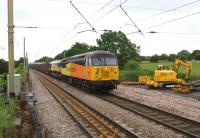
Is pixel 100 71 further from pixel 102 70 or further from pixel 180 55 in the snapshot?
pixel 180 55

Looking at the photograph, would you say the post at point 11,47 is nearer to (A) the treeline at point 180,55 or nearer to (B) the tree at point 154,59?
(A) the treeline at point 180,55

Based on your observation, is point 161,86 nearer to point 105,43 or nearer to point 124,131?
point 124,131

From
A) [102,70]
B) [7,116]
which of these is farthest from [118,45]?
[7,116]

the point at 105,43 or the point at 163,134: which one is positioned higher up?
the point at 105,43

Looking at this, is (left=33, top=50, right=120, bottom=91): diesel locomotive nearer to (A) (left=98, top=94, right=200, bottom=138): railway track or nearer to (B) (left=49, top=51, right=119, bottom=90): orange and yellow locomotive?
(B) (left=49, top=51, right=119, bottom=90): orange and yellow locomotive

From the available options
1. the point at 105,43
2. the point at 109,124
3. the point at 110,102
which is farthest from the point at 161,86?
the point at 105,43

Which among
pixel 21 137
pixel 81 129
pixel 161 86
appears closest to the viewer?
pixel 21 137

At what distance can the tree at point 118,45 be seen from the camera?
9088 cm

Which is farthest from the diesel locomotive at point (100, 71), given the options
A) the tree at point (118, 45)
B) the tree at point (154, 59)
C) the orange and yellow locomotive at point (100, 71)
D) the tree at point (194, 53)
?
the tree at point (154, 59)

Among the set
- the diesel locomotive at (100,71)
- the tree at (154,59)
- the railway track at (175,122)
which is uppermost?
the tree at (154,59)

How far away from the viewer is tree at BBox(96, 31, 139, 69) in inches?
3578

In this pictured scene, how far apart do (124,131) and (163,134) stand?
1312mm

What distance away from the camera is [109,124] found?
15.3 meters

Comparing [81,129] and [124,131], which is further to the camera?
[81,129]
